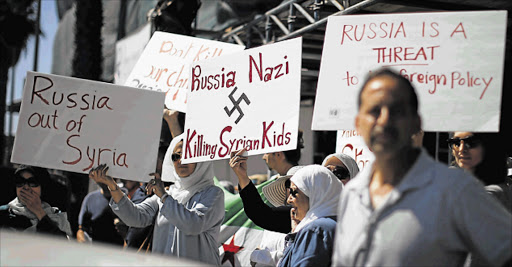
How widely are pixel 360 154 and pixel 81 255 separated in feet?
8.93

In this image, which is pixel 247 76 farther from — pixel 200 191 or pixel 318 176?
pixel 318 176

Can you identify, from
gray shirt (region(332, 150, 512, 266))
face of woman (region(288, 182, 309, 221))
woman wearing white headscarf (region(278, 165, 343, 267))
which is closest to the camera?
gray shirt (region(332, 150, 512, 266))

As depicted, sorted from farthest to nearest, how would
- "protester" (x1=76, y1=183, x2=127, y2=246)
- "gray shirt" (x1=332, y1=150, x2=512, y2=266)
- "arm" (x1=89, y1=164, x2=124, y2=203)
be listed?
"protester" (x1=76, y1=183, x2=127, y2=246), "arm" (x1=89, y1=164, x2=124, y2=203), "gray shirt" (x1=332, y1=150, x2=512, y2=266)

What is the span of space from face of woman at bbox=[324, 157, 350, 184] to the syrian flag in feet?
4.25

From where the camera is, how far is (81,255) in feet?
7.30

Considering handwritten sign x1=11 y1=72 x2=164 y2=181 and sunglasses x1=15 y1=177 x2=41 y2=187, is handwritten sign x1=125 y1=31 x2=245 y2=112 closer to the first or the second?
handwritten sign x1=11 y1=72 x2=164 y2=181

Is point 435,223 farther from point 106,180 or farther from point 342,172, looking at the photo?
point 106,180

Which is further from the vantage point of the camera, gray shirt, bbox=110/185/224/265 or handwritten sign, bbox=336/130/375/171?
handwritten sign, bbox=336/130/375/171

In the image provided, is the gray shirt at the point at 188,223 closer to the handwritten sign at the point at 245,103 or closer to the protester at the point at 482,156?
the handwritten sign at the point at 245,103

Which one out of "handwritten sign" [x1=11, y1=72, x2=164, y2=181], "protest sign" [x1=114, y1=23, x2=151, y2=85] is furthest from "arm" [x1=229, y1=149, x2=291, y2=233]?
"protest sign" [x1=114, y1=23, x2=151, y2=85]

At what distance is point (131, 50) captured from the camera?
11086 millimetres

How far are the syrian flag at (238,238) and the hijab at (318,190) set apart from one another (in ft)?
6.47

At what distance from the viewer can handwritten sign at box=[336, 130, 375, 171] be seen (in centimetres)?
450

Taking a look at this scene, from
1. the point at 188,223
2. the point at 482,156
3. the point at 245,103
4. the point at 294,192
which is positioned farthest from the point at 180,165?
the point at 482,156
